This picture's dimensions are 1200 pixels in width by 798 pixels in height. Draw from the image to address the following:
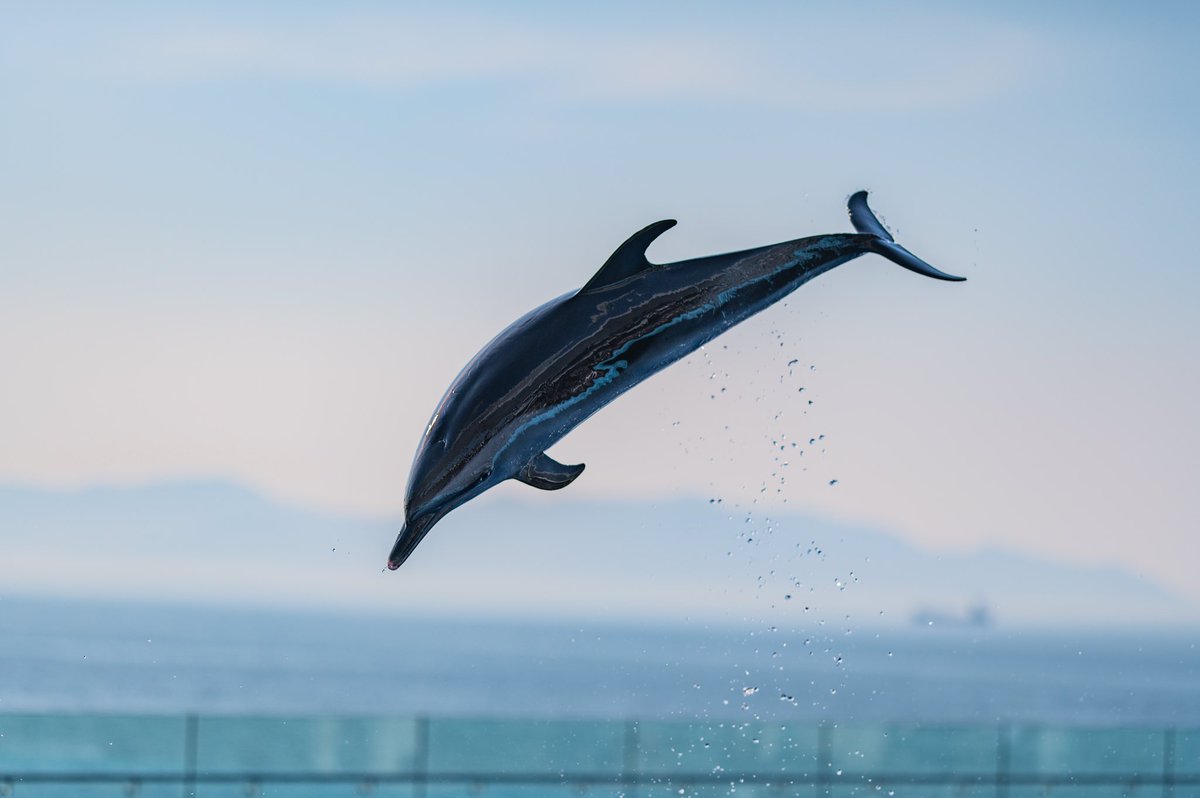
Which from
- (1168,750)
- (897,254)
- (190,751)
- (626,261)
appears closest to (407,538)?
(626,261)

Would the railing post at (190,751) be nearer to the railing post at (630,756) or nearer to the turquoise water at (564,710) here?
the turquoise water at (564,710)

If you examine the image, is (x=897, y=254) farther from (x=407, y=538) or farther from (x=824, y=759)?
(x=824, y=759)

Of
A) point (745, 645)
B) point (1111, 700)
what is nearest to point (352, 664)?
point (1111, 700)

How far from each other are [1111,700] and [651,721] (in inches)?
2866

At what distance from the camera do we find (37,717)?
29.9 ft

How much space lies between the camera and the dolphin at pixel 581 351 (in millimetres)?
4445

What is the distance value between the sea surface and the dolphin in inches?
1190

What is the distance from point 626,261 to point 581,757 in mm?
5198

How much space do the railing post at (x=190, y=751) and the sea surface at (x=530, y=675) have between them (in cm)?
2620

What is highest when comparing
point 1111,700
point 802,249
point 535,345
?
point 802,249

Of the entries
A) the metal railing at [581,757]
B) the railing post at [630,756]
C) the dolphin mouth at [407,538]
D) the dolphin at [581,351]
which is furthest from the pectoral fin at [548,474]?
the railing post at [630,756]

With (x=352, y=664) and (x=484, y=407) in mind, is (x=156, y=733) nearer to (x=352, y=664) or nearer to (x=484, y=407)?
(x=484, y=407)

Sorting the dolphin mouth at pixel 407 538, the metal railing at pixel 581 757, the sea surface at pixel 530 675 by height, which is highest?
the dolphin mouth at pixel 407 538

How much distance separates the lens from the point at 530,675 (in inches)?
3009
